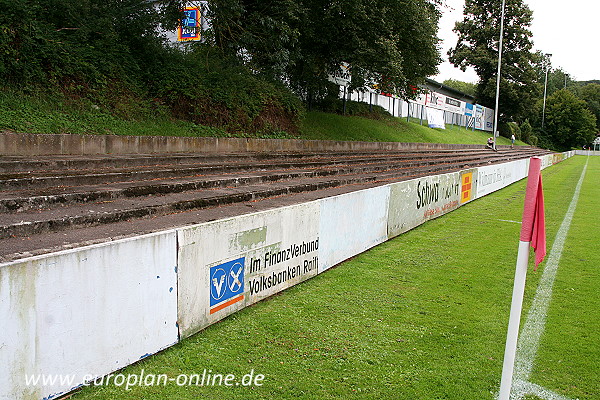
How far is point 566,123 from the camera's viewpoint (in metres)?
97.9

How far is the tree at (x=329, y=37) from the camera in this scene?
20.0 m

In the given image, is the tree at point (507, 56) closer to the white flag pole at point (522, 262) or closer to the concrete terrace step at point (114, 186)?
the concrete terrace step at point (114, 186)

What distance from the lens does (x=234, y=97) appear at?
19734 mm

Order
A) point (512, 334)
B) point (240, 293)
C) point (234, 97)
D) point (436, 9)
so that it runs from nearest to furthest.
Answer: point (512, 334)
point (240, 293)
point (234, 97)
point (436, 9)

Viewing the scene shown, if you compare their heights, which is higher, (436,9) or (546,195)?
(436,9)

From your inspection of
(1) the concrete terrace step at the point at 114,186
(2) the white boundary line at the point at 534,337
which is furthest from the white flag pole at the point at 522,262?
(1) the concrete terrace step at the point at 114,186

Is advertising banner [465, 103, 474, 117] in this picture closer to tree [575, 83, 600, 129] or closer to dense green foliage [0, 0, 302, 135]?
dense green foliage [0, 0, 302, 135]

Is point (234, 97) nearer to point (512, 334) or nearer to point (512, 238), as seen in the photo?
point (512, 238)

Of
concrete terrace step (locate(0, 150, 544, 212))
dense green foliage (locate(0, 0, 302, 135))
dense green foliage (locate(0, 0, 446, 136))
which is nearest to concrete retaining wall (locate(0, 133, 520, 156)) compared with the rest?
dense green foliage (locate(0, 0, 446, 136))

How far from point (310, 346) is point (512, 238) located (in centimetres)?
763

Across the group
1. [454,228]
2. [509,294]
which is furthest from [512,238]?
[509,294]

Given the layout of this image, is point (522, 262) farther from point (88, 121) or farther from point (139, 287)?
point (88, 121)

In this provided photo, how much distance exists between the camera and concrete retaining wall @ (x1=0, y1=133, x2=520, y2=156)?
11.4 m

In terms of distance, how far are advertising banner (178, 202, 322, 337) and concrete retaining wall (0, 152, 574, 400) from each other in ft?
0.04
